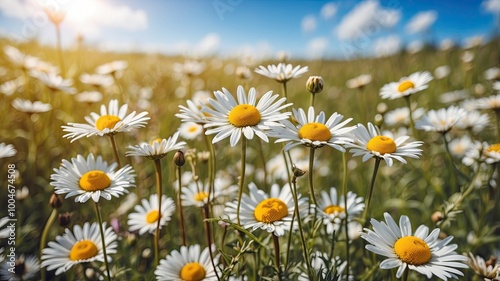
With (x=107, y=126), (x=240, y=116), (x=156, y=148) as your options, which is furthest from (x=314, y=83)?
(x=107, y=126)

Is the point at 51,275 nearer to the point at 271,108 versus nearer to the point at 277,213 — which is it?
the point at 277,213

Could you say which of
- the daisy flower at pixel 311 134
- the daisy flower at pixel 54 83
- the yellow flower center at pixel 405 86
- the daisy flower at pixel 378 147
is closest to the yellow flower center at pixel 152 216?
the daisy flower at pixel 311 134

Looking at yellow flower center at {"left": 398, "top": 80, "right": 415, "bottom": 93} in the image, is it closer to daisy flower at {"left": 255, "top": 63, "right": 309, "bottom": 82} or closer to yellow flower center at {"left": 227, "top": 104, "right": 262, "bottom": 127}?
daisy flower at {"left": 255, "top": 63, "right": 309, "bottom": 82}

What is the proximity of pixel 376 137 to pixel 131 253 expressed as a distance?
41.5 inches

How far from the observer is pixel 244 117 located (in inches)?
39.4

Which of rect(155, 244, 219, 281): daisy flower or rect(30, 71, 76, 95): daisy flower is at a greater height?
rect(30, 71, 76, 95): daisy flower

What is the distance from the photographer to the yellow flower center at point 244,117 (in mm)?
1003

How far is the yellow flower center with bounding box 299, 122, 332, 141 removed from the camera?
3.23 feet

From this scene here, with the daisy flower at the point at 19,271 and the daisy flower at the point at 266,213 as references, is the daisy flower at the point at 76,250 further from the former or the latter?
the daisy flower at the point at 266,213

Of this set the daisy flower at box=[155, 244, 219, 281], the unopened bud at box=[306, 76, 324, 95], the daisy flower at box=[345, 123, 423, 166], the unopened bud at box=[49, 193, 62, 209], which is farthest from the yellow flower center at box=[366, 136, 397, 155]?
the unopened bud at box=[49, 193, 62, 209]

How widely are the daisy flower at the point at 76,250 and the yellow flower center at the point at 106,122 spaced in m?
0.40

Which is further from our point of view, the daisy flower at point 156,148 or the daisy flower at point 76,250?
the daisy flower at point 76,250

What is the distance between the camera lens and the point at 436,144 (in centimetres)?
261

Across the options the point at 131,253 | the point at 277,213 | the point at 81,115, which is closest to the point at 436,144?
the point at 277,213
